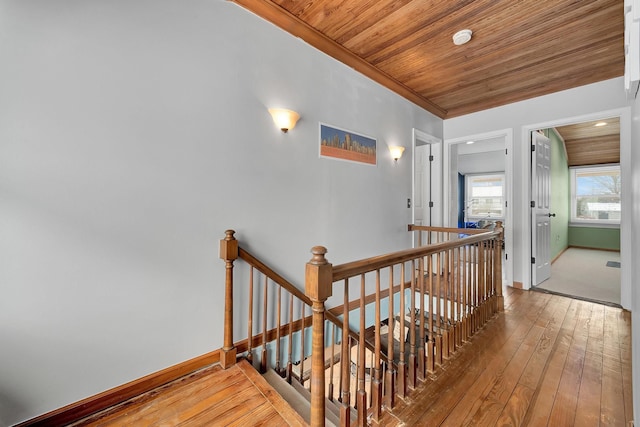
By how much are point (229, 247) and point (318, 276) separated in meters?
0.99

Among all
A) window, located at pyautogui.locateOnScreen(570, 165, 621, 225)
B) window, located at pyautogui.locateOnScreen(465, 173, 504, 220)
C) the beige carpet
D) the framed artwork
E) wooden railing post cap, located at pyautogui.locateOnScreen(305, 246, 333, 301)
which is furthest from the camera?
window, located at pyautogui.locateOnScreen(465, 173, 504, 220)

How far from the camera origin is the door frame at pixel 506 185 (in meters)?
3.65

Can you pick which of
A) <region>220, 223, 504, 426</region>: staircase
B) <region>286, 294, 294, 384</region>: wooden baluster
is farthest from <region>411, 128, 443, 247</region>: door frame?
<region>286, 294, 294, 384</region>: wooden baluster

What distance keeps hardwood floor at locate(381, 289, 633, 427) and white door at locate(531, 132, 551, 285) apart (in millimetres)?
1179

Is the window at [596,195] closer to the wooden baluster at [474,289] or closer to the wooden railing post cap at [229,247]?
the wooden baluster at [474,289]

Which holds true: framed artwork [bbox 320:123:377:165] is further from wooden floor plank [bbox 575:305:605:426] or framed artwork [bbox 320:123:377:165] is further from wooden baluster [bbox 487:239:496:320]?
wooden floor plank [bbox 575:305:605:426]

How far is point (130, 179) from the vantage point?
1.55 metres

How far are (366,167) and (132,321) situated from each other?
2462mm

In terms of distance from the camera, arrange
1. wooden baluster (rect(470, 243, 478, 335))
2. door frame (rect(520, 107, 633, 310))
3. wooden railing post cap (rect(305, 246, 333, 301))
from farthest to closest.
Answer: door frame (rect(520, 107, 633, 310))
wooden baluster (rect(470, 243, 478, 335))
wooden railing post cap (rect(305, 246, 333, 301))

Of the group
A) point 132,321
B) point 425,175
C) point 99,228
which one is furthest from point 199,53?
point 425,175

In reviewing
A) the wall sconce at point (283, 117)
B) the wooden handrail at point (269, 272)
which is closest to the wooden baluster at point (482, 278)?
the wooden handrail at point (269, 272)

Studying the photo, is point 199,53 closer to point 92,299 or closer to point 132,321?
point 92,299

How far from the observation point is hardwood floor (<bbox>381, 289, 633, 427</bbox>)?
141cm

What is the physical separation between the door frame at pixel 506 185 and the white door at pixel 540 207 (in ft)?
0.82
